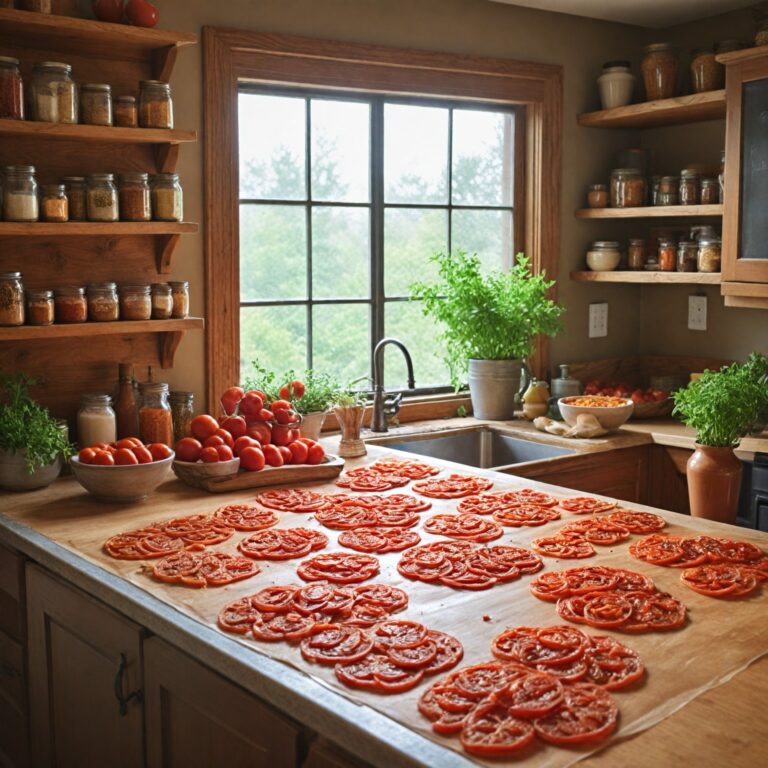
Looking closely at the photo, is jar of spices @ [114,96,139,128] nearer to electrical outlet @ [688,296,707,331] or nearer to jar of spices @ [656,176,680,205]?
jar of spices @ [656,176,680,205]

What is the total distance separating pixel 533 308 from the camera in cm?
386

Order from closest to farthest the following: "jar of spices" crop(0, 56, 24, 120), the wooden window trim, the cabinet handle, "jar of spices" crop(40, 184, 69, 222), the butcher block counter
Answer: the butcher block counter < the cabinet handle < "jar of spices" crop(0, 56, 24, 120) < "jar of spices" crop(40, 184, 69, 222) < the wooden window trim

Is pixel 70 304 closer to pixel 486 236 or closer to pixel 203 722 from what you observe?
pixel 203 722

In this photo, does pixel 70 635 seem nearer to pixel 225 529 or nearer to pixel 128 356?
pixel 225 529

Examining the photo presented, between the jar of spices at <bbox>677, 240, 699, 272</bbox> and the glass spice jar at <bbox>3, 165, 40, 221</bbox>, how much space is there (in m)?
2.53

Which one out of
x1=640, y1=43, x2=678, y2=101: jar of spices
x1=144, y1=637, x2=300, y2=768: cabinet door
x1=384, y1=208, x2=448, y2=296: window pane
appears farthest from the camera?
x1=640, y1=43, x2=678, y2=101: jar of spices

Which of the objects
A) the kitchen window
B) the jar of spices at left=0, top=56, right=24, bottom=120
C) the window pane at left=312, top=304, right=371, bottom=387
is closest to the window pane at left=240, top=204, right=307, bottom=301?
the kitchen window

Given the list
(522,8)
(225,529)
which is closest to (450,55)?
(522,8)

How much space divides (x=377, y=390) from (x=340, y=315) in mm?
387

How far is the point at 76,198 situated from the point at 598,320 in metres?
2.49

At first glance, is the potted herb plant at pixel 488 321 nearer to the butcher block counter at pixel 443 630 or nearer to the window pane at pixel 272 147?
the window pane at pixel 272 147

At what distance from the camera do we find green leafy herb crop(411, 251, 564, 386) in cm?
384

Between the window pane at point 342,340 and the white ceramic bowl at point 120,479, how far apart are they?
1.21m

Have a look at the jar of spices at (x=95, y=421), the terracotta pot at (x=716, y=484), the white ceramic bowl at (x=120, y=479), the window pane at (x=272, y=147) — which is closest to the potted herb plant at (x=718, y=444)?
the terracotta pot at (x=716, y=484)
